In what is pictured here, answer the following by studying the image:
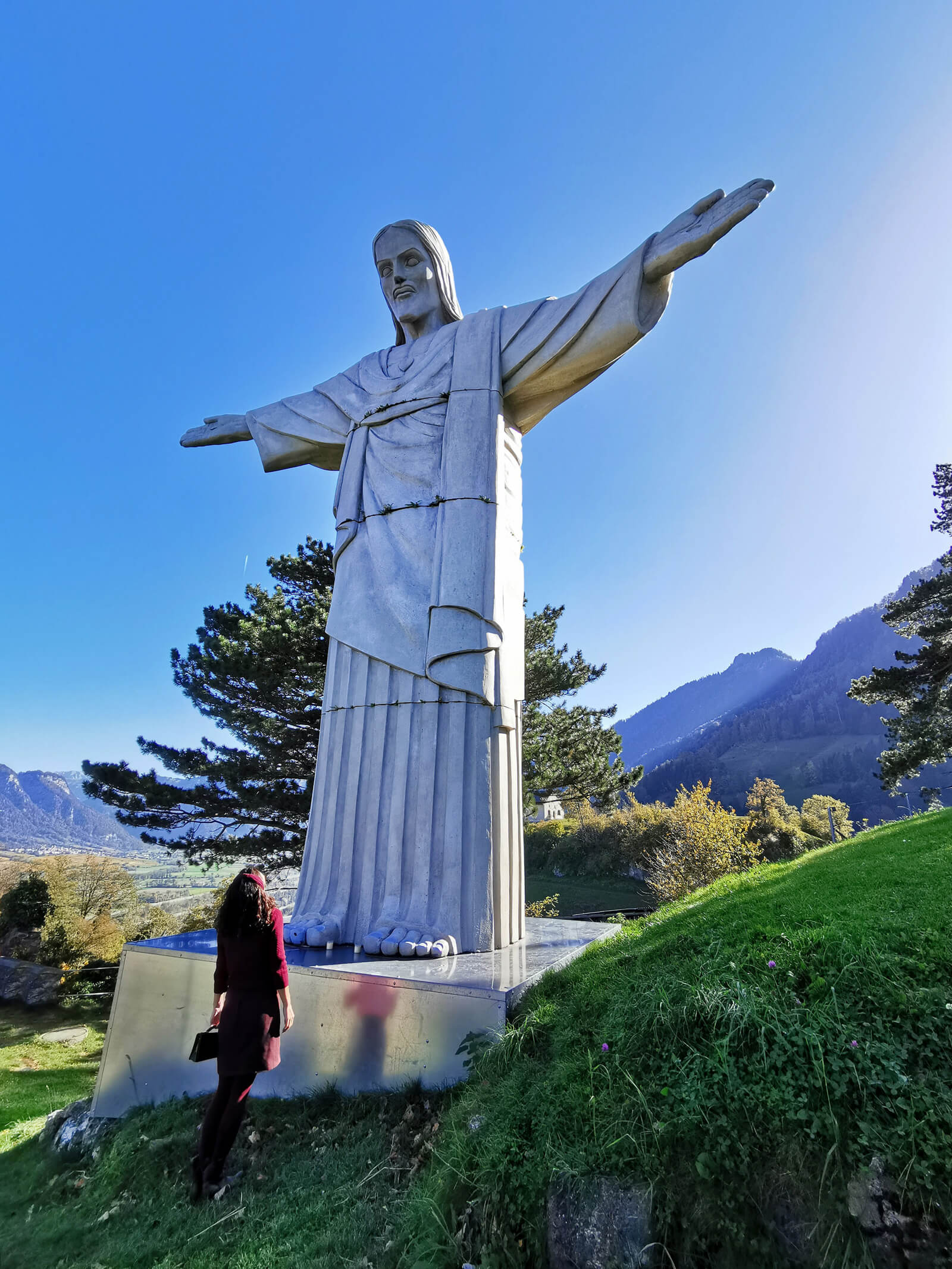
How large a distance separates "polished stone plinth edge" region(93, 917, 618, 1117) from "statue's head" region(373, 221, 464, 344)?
5.94 metres

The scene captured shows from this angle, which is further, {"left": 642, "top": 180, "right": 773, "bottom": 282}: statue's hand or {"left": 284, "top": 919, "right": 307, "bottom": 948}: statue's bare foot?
{"left": 642, "top": 180, "right": 773, "bottom": 282}: statue's hand

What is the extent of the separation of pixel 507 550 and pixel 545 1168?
4248 mm

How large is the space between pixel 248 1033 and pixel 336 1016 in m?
0.60

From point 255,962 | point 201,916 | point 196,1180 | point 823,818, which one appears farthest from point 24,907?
point 823,818

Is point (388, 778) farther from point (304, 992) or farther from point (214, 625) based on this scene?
point (214, 625)

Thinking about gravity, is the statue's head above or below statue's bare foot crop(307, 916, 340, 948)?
above

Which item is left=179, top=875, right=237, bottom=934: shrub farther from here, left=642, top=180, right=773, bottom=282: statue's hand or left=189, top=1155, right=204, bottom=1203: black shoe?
left=642, top=180, right=773, bottom=282: statue's hand

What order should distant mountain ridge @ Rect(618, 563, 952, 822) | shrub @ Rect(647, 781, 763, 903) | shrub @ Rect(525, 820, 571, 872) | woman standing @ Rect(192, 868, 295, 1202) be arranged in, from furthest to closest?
distant mountain ridge @ Rect(618, 563, 952, 822), shrub @ Rect(525, 820, 571, 872), shrub @ Rect(647, 781, 763, 903), woman standing @ Rect(192, 868, 295, 1202)

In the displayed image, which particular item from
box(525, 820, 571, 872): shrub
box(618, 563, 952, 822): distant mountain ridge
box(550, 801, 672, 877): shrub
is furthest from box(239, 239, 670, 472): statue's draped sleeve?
box(618, 563, 952, 822): distant mountain ridge

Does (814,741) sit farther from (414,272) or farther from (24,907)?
(414,272)

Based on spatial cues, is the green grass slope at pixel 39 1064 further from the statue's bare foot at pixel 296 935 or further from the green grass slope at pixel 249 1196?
the statue's bare foot at pixel 296 935

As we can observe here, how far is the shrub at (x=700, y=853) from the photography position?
1711cm

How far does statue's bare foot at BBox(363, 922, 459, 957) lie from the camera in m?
4.21

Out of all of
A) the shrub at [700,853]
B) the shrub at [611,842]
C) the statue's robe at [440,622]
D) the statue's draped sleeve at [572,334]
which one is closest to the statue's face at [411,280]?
the statue's robe at [440,622]
